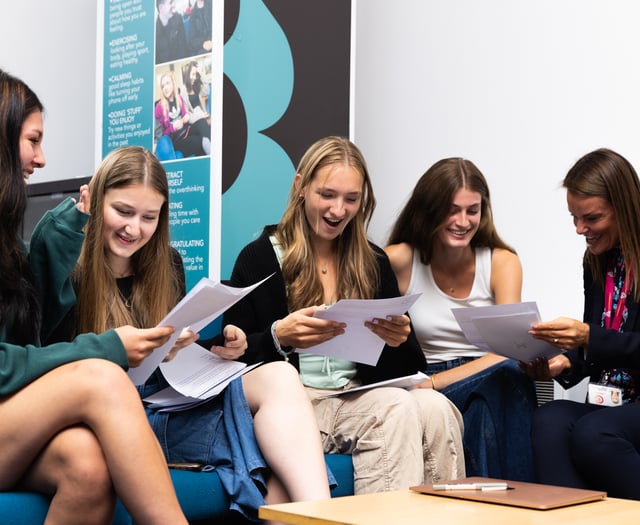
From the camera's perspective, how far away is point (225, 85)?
3223 millimetres

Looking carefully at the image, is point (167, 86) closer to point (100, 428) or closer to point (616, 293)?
point (616, 293)

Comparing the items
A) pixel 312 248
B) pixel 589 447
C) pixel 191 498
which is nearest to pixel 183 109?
pixel 312 248

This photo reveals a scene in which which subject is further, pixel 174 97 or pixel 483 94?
pixel 483 94

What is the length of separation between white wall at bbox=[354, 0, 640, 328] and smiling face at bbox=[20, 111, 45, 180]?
219 centimetres

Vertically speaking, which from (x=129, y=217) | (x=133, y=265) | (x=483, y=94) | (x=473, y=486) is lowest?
(x=473, y=486)

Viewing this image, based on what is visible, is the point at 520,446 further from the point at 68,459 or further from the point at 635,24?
the point at 635,24

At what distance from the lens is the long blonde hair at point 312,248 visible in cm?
235

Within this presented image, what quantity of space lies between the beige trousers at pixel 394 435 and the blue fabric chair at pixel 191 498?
0.12 feet

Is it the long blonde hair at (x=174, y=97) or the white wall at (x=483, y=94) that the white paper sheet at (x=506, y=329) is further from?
the long blonde hair at (x=174, y=97)

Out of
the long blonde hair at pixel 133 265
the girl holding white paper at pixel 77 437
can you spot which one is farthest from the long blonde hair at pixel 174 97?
the girl holding white paper at pixel 77 437

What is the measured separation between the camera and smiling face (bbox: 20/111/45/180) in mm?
1704

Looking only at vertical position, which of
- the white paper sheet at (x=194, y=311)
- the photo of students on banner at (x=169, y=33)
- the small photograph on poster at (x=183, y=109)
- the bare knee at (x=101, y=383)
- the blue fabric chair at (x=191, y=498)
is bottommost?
the blue fabric chair at (x=191, y=498)

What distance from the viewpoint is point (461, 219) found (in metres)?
2.52

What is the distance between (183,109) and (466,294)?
1327 millimetres
